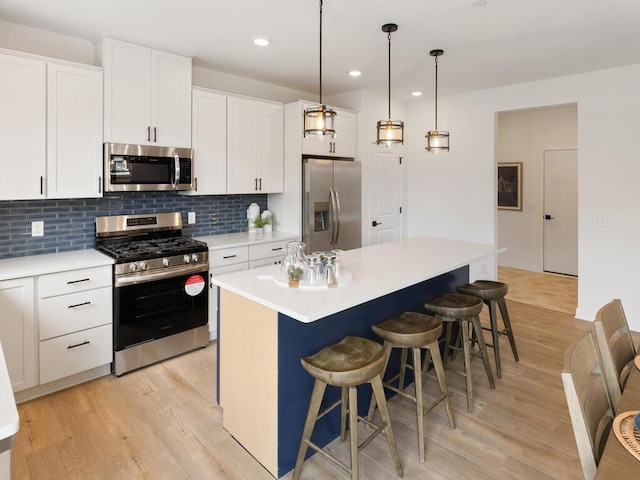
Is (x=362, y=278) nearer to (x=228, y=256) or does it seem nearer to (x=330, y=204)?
(x=228, y=256)

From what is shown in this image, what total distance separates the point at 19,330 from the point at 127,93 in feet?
6.28

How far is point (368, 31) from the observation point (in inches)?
120

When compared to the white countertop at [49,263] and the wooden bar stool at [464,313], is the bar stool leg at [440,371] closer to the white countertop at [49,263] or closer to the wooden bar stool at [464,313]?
the wooden bar stool at [464,313]

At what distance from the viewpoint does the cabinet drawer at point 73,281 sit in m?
2.69

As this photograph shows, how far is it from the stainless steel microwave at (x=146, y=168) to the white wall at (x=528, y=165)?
17.1ft

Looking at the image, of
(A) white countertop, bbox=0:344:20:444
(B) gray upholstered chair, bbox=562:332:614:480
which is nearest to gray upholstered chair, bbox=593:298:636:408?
(B) gray upholstered chair, bbox=562:332:614:480

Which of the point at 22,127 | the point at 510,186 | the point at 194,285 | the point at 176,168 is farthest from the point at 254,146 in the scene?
the point at 510,186

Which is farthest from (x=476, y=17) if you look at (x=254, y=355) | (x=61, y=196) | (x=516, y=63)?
(x=61, y=196)

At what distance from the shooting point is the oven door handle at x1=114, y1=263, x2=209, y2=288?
118 inches

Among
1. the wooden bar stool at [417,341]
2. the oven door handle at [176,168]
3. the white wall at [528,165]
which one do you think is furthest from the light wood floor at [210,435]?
the white wall at [528,165]

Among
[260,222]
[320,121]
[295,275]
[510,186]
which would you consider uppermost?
[510,186]

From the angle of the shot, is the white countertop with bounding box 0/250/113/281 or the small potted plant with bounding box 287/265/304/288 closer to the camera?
the small potted plant with bounding box 287/265/304/288

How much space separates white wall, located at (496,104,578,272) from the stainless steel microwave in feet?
17.1

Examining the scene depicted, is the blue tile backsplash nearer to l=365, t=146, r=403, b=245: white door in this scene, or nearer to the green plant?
the green plant
